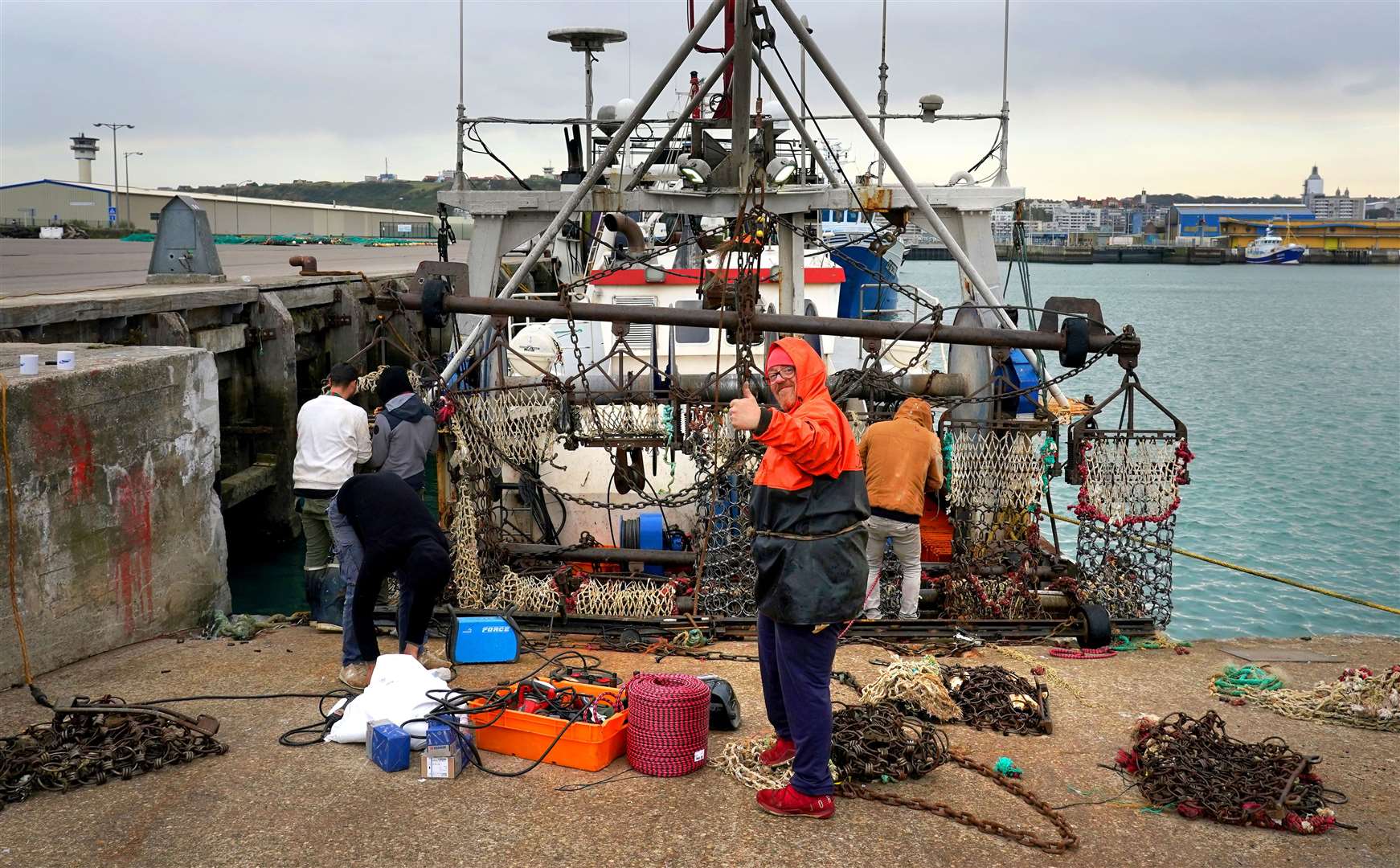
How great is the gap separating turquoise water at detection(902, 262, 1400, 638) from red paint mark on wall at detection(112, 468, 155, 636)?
10.1 meters

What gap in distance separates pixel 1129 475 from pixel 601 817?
14.0ft

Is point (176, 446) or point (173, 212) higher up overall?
point (173, 212)

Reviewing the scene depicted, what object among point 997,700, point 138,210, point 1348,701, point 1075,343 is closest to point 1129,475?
point 1075,343

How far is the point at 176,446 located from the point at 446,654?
212 cm

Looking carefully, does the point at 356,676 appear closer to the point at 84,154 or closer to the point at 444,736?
the point at 444,736

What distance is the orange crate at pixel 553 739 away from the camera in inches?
205

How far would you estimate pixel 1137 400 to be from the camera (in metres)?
29.6

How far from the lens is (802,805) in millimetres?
4777

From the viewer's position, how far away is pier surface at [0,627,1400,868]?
4.49 m

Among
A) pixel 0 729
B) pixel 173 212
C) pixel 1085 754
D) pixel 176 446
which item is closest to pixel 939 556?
pixel 1085 754

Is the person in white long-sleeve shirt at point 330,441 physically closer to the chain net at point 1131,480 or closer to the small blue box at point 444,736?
the small blue box at point 444,736

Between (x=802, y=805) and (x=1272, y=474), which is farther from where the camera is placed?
(x=1272, y=474)

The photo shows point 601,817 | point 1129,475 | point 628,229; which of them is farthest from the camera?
point 628,229

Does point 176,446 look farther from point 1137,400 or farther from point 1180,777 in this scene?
point 1137,400
